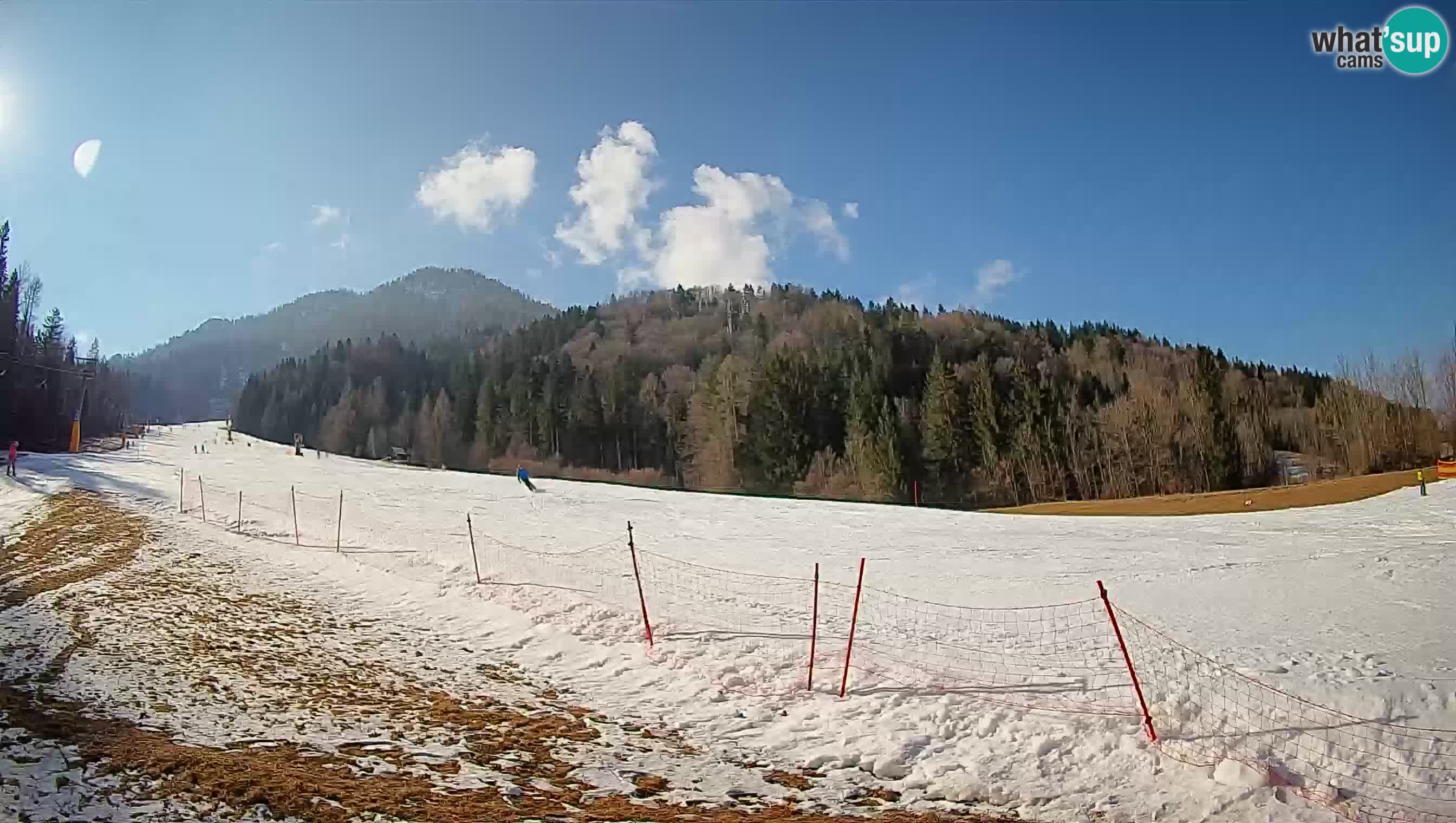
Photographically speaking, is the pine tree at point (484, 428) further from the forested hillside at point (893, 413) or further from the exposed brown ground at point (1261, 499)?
the exposed brown ground at point (1261, 499)

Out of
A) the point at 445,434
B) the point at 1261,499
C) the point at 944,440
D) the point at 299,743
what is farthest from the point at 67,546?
the point at 445,434

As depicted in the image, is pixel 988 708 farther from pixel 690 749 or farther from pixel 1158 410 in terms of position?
pixel 1158 410

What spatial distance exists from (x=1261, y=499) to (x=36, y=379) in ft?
304

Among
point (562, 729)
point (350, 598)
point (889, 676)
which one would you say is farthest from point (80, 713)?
point (889, 676)

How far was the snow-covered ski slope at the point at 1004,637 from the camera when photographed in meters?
7.09

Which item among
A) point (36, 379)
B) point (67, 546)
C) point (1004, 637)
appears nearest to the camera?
point (1004, 637)

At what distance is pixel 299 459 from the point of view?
177 ft

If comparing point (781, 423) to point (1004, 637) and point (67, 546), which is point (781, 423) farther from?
point (1004, 637)

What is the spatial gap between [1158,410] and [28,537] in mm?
71825

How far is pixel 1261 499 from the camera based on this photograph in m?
37.2

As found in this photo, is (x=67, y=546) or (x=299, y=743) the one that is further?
(x=67, y=546)

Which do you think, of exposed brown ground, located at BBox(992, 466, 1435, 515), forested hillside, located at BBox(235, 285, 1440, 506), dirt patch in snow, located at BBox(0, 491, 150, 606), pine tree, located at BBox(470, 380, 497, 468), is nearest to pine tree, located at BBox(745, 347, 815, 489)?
forested hillside, located at BBox(235, 285, 1440, 506)

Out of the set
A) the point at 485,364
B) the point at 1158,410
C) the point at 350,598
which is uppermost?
the point at 485,364

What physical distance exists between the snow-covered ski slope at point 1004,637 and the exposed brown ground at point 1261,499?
26.7ft
